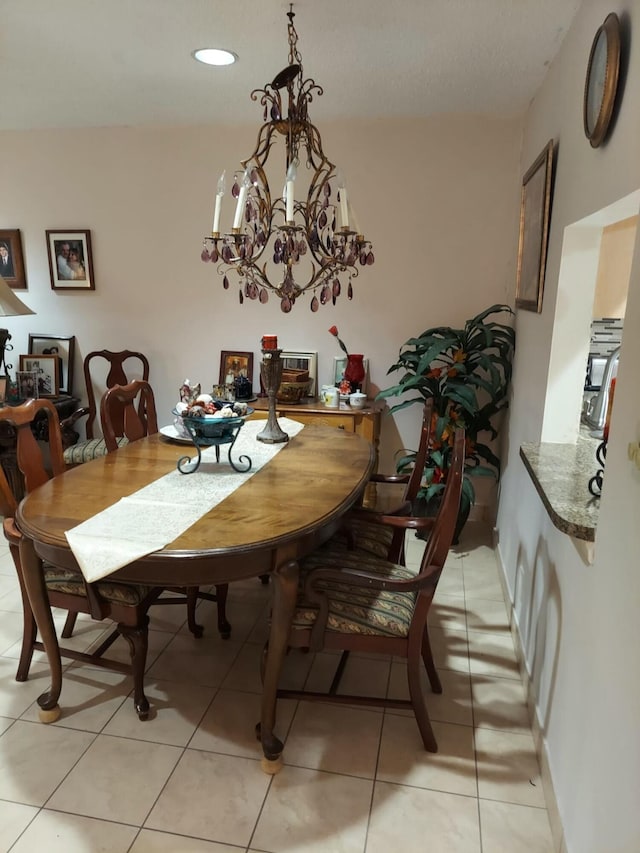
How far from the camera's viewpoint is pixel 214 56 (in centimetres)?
246

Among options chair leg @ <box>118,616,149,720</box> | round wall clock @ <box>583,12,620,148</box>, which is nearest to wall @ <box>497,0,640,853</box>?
round wall clock @ <box>583,12,620,148</box>

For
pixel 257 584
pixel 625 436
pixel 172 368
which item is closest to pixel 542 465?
pixel 625 436

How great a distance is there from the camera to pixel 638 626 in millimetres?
1044

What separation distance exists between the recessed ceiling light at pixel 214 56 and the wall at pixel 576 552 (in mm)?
1377

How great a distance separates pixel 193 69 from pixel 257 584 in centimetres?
249

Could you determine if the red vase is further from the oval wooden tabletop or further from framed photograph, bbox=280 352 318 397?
the oval wooden tabletop

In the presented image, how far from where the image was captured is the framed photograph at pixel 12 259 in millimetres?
3824

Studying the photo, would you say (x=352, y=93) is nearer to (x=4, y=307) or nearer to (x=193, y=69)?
(x=193, y=69)

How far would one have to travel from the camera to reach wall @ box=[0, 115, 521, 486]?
131 inches

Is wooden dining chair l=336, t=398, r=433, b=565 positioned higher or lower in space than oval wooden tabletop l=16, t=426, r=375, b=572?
lower

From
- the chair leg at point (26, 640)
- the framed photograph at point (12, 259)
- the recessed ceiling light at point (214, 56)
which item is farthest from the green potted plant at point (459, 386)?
the framed photograph at point (12, 259)

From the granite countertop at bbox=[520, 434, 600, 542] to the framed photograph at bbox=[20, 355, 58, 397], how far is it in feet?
10.3

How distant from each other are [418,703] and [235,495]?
883 mm

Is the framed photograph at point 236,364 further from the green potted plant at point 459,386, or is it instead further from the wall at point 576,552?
the wall at point 576,552
